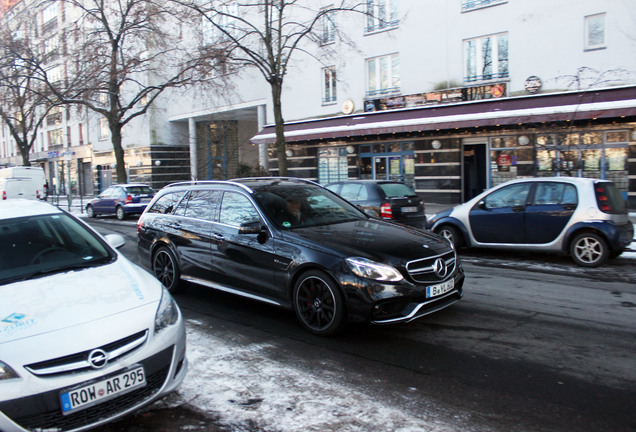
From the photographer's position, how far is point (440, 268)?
5.13 m

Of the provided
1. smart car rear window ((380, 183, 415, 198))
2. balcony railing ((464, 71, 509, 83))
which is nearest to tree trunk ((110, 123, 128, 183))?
balcony railing ((464, 71, 509, 83))

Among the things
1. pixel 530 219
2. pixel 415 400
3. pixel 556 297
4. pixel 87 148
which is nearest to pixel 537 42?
pixel 530 219

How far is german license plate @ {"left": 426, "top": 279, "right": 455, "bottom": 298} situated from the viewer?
4910mm

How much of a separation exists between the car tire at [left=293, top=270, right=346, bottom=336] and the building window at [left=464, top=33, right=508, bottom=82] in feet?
53.6

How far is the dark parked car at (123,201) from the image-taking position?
70.0ft

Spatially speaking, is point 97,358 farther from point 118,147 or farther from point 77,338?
point 118,147

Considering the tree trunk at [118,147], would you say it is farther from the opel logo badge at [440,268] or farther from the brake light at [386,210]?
the opel logo badge at [440,268]

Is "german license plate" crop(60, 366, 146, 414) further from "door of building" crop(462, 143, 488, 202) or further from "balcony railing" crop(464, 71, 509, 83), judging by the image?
"door of building" crop(462, 143, 488, 202)

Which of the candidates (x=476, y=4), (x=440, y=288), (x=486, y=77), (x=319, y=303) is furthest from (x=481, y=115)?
(x=319, y=303)

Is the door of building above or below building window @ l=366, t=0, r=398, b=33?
below

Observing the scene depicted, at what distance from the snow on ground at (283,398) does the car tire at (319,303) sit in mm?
527

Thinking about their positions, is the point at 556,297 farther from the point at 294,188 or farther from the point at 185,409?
the point at 185,409

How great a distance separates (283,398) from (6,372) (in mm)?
1847

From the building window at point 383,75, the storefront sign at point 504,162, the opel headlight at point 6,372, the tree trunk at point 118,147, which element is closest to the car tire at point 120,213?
the tree trunk at point 118,147
